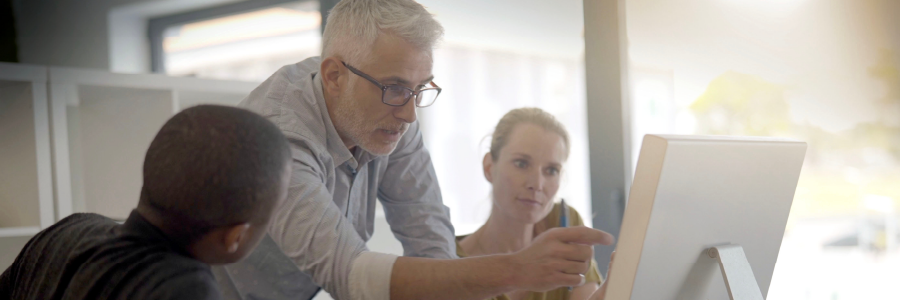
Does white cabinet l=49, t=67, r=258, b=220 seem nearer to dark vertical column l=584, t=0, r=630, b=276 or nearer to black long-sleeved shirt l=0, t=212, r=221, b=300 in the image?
black long-sleeved shirt l=0, t=212, r=221, b=300

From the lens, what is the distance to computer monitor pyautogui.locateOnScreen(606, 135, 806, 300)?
731 mm

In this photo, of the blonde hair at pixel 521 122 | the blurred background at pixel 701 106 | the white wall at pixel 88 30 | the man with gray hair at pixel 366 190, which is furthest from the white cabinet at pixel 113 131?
the white wall at pixel 88 30

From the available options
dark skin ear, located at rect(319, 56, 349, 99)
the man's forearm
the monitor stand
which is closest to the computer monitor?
the monitor stand

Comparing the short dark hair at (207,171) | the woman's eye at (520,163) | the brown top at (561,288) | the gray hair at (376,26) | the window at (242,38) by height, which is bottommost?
the brown top at (561,288)

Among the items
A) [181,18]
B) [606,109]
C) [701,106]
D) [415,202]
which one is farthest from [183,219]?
[181,18]

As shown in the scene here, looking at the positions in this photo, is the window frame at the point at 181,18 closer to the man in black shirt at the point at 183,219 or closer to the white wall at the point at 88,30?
the white wall at the point at 88,30

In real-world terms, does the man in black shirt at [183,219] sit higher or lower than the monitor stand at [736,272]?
higher

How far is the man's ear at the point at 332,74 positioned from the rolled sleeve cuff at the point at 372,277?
0.42 meters

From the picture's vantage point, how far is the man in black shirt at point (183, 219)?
1.94ft

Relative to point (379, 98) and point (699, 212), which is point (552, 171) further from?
point (699, 212)

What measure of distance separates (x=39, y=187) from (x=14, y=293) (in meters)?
1.20

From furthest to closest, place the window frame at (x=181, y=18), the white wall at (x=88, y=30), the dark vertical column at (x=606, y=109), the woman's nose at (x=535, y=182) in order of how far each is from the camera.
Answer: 1. the window frame at (x=181, y=18)
2. the white wall at (x=88, y=30)
3. the dark vertical column at (x=606, y=109)
4. the woman's nose at (x=535, y=182)

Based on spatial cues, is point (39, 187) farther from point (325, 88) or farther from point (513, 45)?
point (513, 45)

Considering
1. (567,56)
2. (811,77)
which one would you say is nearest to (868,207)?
(811,77)
